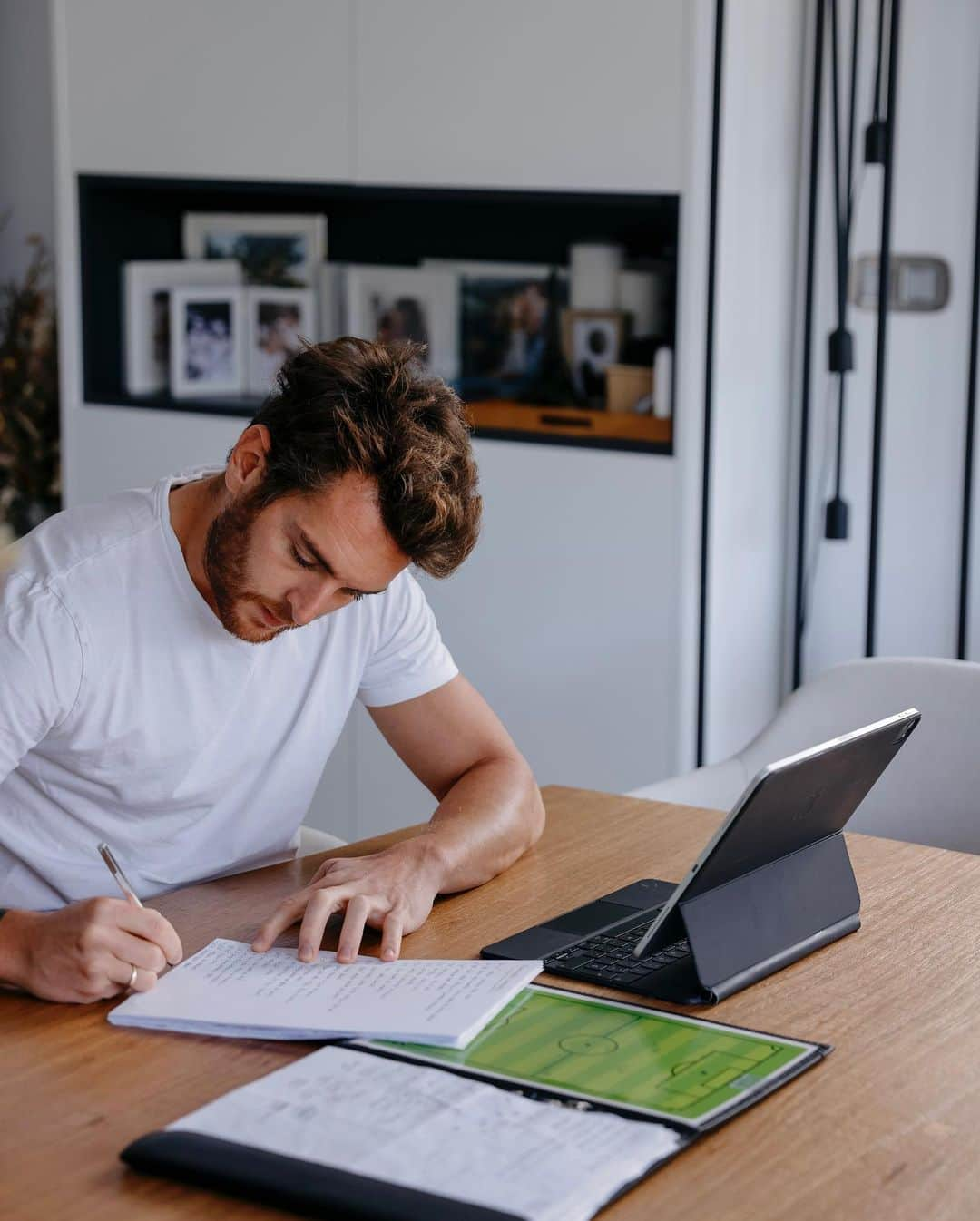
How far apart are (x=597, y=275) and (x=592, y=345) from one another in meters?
0.14

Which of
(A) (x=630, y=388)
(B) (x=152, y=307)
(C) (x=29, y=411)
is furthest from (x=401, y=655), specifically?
(C) (x=29, y=411)

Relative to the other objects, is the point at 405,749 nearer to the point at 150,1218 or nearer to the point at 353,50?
the point at 150,1218

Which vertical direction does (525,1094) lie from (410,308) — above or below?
below

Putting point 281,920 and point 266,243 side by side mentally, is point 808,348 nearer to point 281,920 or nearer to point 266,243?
point 266,243

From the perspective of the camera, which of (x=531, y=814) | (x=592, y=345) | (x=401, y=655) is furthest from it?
(x=592, y=345)

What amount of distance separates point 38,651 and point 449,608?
168 centimetres

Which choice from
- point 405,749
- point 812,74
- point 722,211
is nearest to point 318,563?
point 405,749

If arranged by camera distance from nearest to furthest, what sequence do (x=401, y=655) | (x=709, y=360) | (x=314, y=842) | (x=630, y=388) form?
(x=401, y=655) < (x=314, y=842) < (x=709, y=360) < (x=630, y=388)

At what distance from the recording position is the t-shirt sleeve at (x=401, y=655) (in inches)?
78.9

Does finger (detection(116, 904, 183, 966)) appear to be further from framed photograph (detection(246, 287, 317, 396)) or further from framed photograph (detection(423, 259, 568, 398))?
framed photograph (detection(246, 287, 317, 396))

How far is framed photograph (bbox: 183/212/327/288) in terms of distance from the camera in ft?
12.4

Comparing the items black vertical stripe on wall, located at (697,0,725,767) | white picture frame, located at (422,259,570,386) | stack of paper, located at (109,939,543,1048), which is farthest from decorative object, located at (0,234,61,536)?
stack of paper, located at (109,939,543,1048)

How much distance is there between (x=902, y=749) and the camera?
2.37 meters

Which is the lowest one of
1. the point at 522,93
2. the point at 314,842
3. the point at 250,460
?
the point at 314,842
